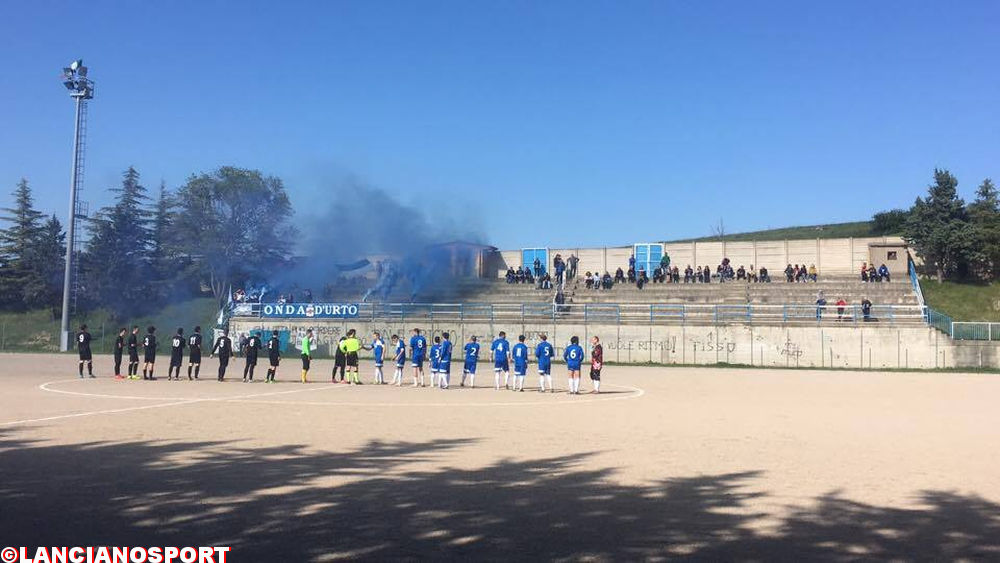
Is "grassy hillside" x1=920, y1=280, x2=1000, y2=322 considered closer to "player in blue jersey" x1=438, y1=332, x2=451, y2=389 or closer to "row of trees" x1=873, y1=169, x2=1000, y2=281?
"row of trees" x1=873, y1=169, x2=1000, y2=281

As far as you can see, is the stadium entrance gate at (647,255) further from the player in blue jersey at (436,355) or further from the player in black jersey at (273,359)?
the player in black jersey at (273,359)

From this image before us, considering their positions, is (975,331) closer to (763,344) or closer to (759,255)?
(763,344)

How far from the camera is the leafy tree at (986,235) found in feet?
152

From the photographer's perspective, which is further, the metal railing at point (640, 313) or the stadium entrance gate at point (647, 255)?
the stadium entrance gate at point (647, 255)

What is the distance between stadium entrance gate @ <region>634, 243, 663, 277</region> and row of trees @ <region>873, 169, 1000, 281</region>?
52.7 ft

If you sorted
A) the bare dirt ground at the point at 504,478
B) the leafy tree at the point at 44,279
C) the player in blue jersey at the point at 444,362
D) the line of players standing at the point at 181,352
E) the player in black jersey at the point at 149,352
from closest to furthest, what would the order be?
1. the bare dirt ground at the point at 504,478
2. the player in blue jersey at the point at 444,362
3. the line of players standing at the point at 181,352
4. the player in black jersey at the point at 149,352
5. the leafy tree at the point at 44,279

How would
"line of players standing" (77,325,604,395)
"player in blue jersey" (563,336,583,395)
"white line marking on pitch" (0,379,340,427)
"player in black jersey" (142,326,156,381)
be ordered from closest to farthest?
1. "white line marking on pitch" (0,379,340,427)
2. "player in blue jersey" (563,336,583,395)
3. "line of players standing" (77,325,604,395)
4. "player in black jersey" (142,326,156,381)

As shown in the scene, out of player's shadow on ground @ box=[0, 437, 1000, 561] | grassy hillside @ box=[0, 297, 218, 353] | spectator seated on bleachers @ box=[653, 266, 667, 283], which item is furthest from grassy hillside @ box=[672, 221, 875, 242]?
player's shadow on ground @ box=[0, 437, 1000, 561]

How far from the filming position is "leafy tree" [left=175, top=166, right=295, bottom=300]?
6038 centimetres

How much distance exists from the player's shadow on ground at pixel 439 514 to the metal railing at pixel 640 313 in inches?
1274

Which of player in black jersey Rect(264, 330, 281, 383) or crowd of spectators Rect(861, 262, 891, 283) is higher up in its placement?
crowd of spectators Rect(861, 262, 891, 283)

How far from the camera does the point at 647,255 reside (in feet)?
186

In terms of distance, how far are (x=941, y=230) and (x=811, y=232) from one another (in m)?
52.7

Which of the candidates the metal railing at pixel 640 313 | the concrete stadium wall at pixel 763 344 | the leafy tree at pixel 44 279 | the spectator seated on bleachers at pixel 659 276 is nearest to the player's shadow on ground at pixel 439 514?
the concrete stadium wall at pixel 763 344
